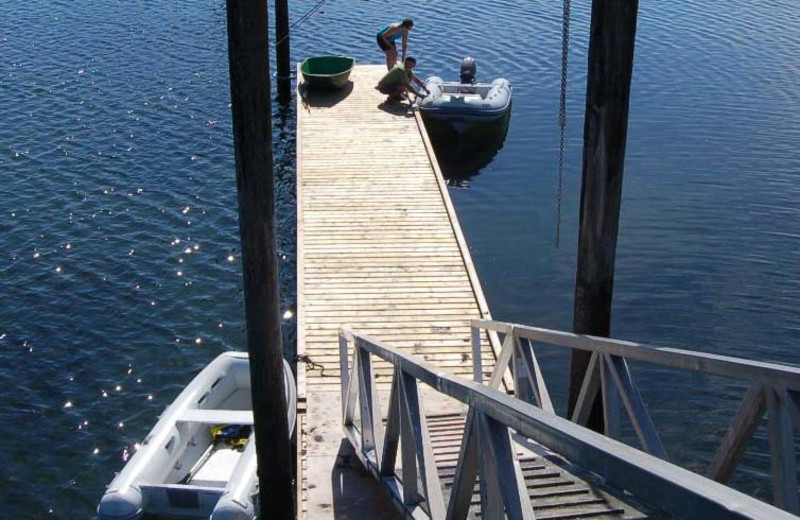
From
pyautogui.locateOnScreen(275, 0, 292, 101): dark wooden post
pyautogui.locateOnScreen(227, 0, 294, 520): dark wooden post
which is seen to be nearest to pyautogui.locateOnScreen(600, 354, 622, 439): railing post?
pyautogui.locateOnScreen(227, 0, 294, 520): dark wooden post

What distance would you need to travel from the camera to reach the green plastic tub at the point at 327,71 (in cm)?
2173

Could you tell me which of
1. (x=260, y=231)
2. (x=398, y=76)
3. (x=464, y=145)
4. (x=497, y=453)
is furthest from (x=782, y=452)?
(x=398, y=76)

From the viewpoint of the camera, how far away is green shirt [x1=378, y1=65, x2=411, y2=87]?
20750 millimetres

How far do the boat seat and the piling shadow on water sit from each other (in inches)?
456

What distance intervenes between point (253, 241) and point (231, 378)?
4.65 meters

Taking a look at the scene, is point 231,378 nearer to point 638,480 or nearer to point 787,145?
point 638,480

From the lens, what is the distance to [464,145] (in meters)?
21.1

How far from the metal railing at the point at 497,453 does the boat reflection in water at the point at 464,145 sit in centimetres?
1272

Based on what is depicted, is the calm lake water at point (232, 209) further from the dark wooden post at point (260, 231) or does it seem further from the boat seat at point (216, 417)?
the dark wooden post at point (260, 231)

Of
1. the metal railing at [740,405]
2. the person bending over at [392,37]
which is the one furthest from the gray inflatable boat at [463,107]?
the metal railing at [740,405]

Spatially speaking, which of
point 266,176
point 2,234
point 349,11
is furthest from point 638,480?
point 349,11

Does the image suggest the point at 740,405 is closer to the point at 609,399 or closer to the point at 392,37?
the point at 609,399

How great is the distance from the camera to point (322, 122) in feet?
65.8

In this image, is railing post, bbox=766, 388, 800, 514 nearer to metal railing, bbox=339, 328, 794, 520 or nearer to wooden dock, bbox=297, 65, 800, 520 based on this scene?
wooden dock, bbox=297, 65, 800, 520
